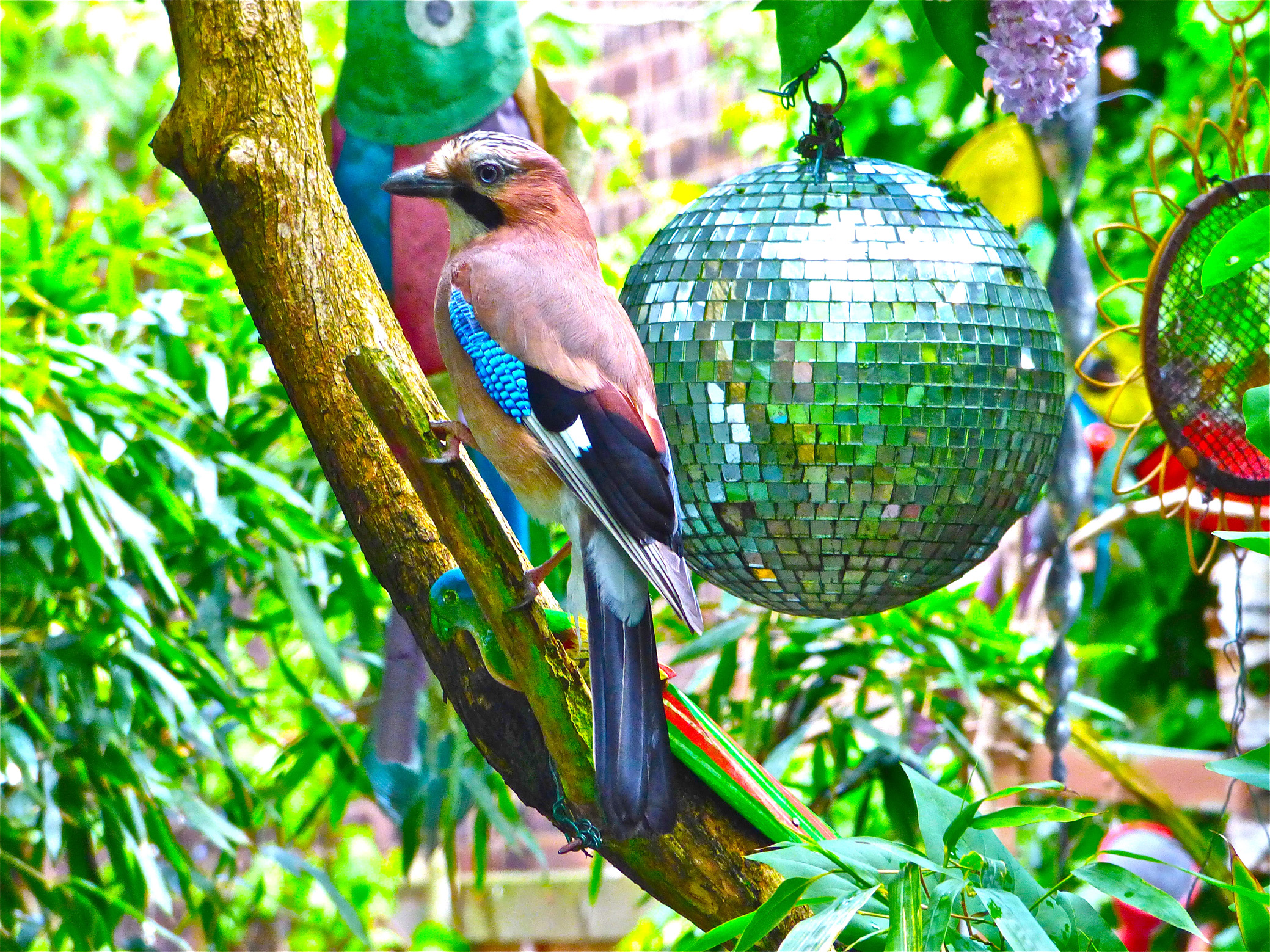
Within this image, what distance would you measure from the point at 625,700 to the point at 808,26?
0.60 metres

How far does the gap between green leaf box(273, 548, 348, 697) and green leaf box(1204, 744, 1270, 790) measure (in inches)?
48.3

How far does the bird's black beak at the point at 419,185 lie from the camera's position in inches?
46.3

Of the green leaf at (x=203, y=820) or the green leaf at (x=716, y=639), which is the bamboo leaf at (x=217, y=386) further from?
the green leaf at (x=716, y=639)

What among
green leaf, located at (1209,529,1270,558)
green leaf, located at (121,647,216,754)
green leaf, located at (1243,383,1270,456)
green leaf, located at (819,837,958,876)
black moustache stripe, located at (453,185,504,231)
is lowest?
green leaf, located at (121,647,216,754)

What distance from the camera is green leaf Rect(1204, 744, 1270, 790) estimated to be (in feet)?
3.32

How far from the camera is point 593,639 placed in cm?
101

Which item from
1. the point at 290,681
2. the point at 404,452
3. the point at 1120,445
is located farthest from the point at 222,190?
the point at 1120,445

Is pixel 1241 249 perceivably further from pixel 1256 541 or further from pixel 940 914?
pixel 940 914

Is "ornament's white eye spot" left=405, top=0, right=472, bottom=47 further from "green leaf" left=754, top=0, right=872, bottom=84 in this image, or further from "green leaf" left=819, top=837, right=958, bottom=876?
"green leaf" left=819, top=837, right=958, bottom=876

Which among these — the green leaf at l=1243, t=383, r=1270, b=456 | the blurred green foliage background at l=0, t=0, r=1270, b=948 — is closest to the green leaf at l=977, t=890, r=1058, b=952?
the green leaf at l=1243, t=383, r=1270, b=456

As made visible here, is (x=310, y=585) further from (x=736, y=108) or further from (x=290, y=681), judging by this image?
(x=736, y=108)

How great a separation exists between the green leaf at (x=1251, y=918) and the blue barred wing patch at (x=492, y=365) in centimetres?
65

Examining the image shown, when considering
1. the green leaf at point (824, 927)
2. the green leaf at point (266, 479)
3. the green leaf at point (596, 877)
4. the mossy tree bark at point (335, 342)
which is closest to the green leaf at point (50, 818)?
the green leaf at point (266, 479)

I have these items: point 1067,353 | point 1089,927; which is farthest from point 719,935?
point 1067,353
